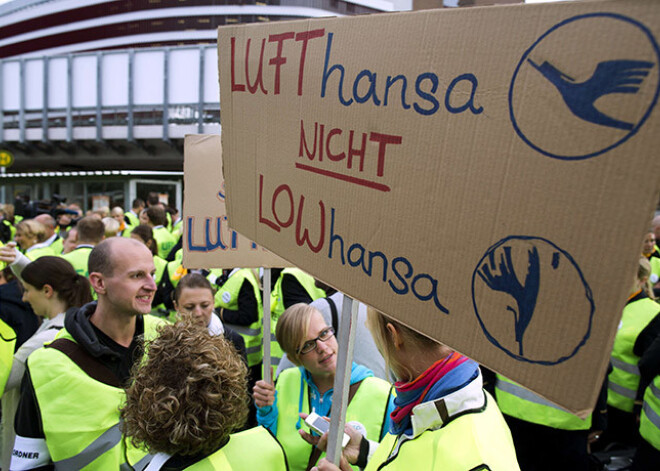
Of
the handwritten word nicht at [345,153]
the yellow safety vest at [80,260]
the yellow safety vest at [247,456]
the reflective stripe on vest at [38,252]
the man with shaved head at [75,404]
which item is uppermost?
the handwritten word nicht at [345,153]

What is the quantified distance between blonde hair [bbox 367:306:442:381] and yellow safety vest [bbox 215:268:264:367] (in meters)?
2.83

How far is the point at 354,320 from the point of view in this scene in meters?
1.35

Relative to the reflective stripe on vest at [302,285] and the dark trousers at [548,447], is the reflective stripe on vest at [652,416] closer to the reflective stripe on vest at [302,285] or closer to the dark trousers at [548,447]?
the dark trousers at [548,447]

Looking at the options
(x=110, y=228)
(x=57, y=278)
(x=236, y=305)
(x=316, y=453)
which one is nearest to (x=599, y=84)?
(x=316, y=453)

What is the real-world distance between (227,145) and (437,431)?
1.17 m

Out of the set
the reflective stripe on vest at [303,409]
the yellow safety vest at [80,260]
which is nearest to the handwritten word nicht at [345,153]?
the reflective stripe on vest at [303,409]

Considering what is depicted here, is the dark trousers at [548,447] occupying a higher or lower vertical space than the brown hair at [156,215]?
lower

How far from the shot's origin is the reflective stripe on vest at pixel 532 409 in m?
3.13

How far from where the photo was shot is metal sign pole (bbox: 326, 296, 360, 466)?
1.36 meters

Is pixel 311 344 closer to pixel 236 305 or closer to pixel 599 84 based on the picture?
pixel 599 84

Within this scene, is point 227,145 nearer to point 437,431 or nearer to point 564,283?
point 437,431

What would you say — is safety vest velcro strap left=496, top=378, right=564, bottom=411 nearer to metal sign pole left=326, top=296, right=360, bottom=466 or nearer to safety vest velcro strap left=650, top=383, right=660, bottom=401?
safety vest velcro strap left=650, top=383, right=660, bottom=401

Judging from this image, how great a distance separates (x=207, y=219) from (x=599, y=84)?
2096 millimetres

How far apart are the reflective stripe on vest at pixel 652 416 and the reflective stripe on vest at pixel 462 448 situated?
2.22 m
